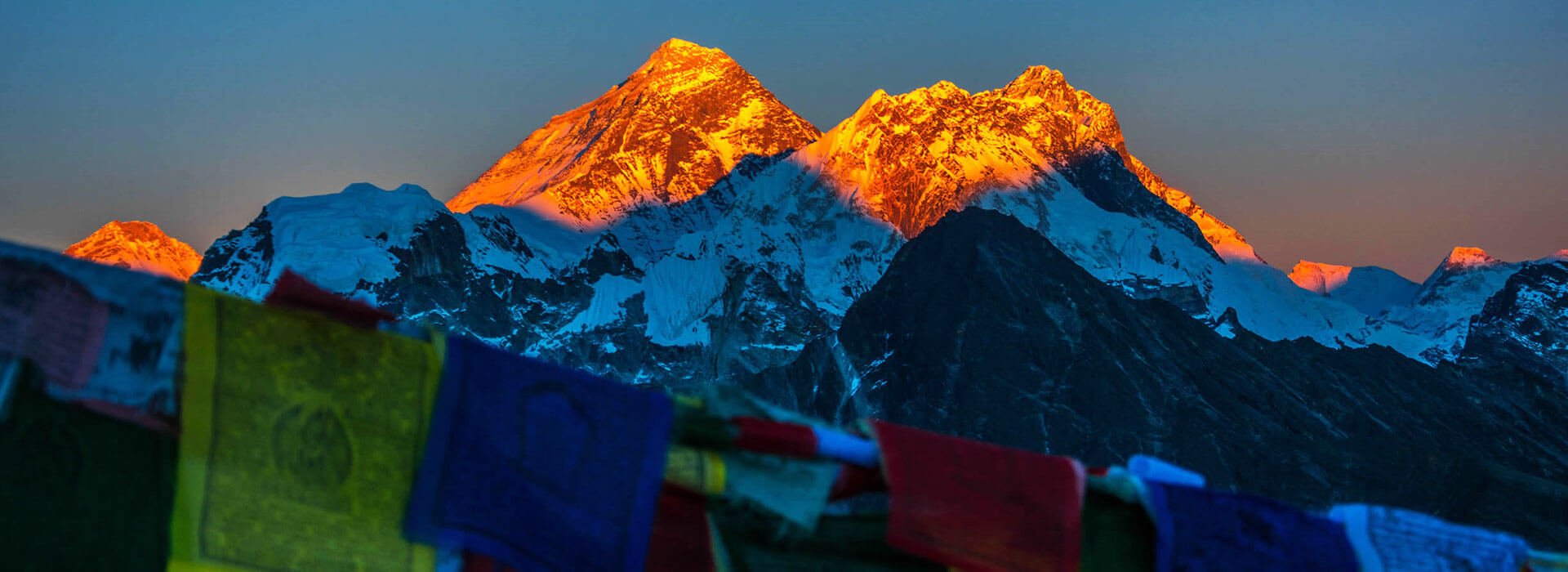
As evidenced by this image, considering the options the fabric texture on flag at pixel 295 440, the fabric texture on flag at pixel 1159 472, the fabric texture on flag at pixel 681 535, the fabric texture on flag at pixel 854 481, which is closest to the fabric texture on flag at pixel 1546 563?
the fabric texture on flag at pixel 1159 472

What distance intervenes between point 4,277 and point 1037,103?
124 m

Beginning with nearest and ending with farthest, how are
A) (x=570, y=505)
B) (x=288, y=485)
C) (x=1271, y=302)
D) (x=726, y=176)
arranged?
(x=288, y=485) < (x=570, y=505) < (x=1271, y=302) < (x=726, y=176)

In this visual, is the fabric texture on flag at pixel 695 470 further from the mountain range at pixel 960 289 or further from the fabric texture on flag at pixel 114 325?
the mountain range at pixel 960 289

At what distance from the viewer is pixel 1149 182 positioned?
148375 millimetres

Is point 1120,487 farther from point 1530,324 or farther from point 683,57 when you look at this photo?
point 683,57

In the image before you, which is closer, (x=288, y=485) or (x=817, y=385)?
(x=288, y=485)

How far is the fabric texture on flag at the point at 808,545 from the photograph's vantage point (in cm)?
Answer: 372

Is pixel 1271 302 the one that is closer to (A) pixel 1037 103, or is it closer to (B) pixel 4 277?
(A) pixel 1037 103

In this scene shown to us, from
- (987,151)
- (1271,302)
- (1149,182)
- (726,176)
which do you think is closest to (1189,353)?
(1271,302)

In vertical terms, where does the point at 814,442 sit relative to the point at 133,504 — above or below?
above

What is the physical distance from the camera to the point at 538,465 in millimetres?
3516

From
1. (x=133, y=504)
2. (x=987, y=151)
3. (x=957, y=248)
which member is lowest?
(x=133, y=504)

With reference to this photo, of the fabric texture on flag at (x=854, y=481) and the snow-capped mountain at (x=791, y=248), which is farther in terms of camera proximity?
the snow-capped mountain at (x=791, y=248)

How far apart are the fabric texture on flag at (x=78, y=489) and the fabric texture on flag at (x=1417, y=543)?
3.28m
